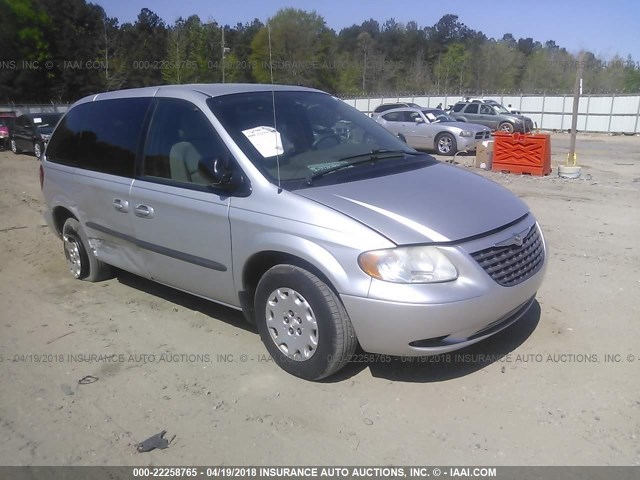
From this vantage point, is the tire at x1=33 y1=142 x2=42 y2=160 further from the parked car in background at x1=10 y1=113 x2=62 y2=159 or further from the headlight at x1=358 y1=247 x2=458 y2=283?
the headlight at x1=358 y1=247 x2=458 y2=283

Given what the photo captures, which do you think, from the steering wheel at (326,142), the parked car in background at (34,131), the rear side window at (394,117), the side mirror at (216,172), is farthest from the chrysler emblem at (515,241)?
the parked car in background at (34,131)

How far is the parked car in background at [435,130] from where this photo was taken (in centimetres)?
1823

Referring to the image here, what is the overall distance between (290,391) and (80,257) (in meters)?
3.15

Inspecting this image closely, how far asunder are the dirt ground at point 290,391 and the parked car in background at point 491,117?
764 inches

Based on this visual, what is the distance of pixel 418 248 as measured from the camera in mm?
3189

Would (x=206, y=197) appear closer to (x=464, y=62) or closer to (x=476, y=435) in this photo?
(x=476, y=435)

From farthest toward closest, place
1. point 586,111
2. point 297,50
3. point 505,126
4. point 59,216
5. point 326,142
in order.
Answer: point 297,50, point 586,111, point 505,126, point 59,216, point 326,142

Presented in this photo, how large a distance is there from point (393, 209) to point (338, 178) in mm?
542

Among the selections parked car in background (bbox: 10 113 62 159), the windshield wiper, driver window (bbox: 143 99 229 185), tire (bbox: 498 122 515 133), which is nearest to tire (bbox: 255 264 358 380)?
the windshield wiper

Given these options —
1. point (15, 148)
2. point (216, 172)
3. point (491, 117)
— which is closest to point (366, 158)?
point (216, 172)

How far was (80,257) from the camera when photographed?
5.70 metres

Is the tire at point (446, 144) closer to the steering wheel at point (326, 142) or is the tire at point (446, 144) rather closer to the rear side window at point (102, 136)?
the rear side window at point (102, 136)

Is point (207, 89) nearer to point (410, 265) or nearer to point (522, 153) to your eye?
point (410, 265)

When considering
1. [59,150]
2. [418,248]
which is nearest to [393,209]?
[418,248]
